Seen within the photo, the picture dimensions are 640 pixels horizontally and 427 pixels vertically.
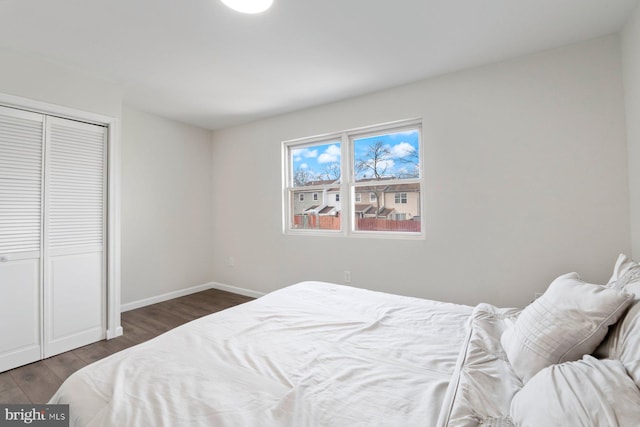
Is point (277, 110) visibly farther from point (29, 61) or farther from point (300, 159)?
point (29, 61)

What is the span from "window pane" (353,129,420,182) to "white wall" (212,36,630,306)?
8.4 inches

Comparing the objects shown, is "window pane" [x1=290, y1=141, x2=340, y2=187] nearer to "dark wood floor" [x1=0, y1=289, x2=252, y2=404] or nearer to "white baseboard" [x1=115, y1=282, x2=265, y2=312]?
"white baseboard" [x1=115, y1=282, x2=265, y2=312]

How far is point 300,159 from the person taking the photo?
13.0 ft

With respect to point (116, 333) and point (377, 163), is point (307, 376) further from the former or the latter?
point (116, 333)

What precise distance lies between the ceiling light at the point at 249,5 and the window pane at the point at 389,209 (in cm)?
207

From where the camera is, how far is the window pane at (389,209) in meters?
3.11

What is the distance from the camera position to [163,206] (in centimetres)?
405

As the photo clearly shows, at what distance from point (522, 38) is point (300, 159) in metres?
2.59

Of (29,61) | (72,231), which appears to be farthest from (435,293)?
(29,61)

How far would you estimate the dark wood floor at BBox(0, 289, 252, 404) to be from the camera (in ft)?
6.66

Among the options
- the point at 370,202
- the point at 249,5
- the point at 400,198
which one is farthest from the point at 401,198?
the point at 249,5

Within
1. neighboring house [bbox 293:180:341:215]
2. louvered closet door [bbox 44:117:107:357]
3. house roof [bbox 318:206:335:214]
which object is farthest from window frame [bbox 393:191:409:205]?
louvered closet door [bbox 44:117:107:357]

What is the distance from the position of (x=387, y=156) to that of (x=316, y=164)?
38.1 inches

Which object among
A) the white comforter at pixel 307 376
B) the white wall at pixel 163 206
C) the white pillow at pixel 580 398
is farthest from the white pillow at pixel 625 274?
the white wall at pixel 163 206
